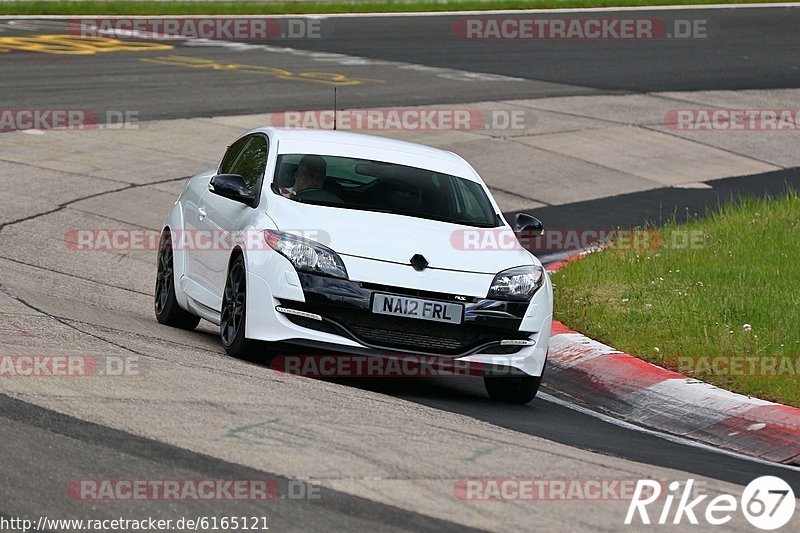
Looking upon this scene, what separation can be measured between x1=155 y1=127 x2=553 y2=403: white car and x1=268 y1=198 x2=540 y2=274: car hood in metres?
0.01

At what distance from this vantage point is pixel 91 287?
12281 millimetres

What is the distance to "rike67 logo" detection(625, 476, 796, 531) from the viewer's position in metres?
6.06

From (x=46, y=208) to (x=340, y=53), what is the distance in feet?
44.6

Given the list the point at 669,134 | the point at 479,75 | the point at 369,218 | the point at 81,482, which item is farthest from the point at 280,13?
the point at 81,482

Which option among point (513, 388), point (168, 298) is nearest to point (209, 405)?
point (513, 388)

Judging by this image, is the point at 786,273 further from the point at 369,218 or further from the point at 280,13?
the point at 280,13

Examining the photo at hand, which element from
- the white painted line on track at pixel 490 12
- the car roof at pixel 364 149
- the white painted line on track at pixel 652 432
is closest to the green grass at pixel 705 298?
the white painted line on track at pixel 652 432

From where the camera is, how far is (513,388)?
9.12m

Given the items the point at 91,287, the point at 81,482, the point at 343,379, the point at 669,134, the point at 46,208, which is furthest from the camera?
the point at 669,134

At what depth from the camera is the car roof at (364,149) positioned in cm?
1001

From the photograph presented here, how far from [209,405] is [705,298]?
4.83m

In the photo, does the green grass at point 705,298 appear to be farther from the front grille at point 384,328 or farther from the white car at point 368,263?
the front grille at point 384,328

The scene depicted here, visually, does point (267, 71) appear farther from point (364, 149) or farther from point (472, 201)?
point (472, 201)

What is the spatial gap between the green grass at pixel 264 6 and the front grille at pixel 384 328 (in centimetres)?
2552
